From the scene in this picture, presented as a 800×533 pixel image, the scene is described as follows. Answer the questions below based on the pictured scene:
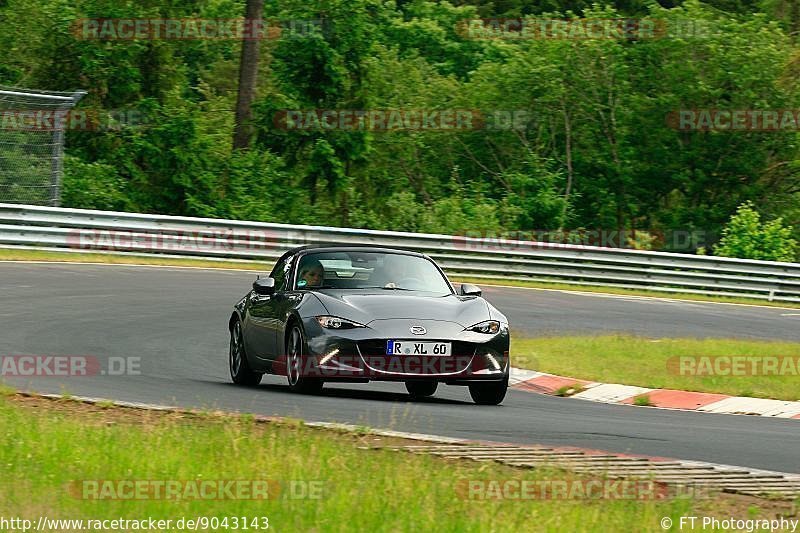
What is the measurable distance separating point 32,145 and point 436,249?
827 centimetres

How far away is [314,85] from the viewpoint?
127 feet

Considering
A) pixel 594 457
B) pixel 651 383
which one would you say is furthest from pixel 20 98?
pixel 594 457

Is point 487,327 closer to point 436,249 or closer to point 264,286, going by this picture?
point 264,286

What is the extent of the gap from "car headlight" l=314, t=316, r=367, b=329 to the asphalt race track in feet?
1.99

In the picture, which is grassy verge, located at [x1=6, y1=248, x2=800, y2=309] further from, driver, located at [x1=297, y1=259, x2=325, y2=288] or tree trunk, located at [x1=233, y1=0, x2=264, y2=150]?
driver, located at [x1=297, y1=259, x2=325, y2=288]

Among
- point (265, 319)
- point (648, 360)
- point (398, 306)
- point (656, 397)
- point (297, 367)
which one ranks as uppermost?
point (398, 306)

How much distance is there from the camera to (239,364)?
13555 millimetres

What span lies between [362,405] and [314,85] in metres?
28.0

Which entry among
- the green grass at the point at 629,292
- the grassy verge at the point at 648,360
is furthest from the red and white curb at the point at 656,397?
the green grass at the point at 629,292

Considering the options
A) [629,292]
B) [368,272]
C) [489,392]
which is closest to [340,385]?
[368,272]

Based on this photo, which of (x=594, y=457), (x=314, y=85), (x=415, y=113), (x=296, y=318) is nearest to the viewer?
(x=594, y=457)

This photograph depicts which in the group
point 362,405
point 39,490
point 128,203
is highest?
point 39,490

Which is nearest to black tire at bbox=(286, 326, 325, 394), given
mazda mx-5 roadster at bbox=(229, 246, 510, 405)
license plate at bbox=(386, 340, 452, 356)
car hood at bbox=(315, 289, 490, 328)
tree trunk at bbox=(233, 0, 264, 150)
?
mazda mx-5 roadster at bbox=(229, 246, 510, 405)

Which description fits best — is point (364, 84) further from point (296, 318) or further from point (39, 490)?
point (39, 490)
